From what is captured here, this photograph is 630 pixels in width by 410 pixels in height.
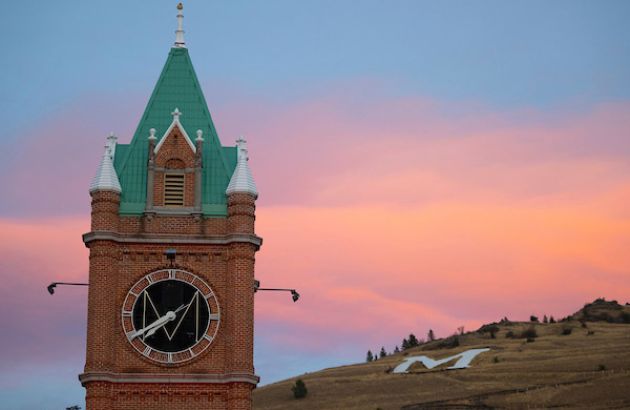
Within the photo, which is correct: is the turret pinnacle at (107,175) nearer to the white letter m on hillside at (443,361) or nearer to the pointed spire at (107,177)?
the pointed spire at (107,177)

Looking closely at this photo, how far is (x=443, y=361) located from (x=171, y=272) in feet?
426

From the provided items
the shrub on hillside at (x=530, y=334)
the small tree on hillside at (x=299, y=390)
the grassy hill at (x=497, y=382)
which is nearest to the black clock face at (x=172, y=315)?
the grassy hill at (x=497, y=382)

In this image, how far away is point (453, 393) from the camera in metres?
149

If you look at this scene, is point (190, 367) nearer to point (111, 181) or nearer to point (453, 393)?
point (111, 181)

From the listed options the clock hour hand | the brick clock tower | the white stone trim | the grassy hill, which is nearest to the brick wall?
the brick clock tower

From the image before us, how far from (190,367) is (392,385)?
109280mm

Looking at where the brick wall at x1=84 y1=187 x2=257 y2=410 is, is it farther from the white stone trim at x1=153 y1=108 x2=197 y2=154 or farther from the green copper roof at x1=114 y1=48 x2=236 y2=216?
the white stone trim at x1=153 y1=108 x2=197 y2=154

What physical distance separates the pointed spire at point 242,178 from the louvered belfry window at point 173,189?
72.1 inches

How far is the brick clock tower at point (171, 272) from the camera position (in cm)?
5138

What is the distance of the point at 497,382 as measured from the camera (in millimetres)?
153250

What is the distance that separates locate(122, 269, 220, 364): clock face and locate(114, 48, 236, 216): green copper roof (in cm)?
306

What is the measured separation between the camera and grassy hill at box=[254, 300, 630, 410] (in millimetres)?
138625

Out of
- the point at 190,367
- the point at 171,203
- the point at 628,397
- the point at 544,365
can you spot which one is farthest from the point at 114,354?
the point at 544,365

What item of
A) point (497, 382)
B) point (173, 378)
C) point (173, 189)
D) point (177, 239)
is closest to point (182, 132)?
point (173, 189)
